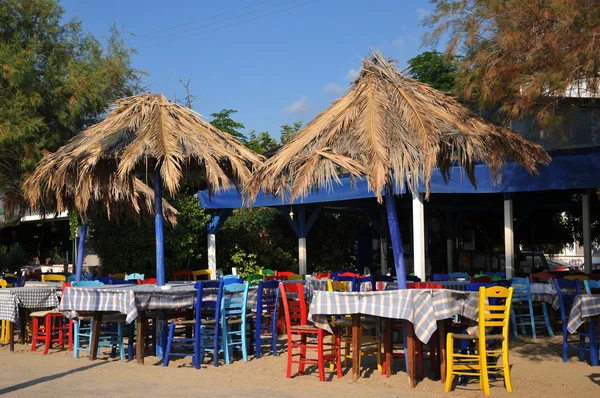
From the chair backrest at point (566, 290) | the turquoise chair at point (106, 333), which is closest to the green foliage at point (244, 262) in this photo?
the turquoise chair at point (106, 333)

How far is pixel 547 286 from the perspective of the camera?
1080 centimetres

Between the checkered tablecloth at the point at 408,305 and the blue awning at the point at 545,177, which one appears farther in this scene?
the blue awning at the point at 545,177

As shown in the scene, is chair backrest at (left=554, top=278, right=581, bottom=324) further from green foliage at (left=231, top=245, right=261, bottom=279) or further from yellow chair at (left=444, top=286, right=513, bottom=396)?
green foliage at (left=231, top=245, right=261, bottom=279)

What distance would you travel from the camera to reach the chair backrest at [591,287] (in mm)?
9039

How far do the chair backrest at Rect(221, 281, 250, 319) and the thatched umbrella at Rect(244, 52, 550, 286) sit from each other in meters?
1.26

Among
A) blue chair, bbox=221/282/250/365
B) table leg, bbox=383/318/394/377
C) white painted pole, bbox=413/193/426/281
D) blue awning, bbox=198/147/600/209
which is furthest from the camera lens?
white painted pole, bbox=413/193/426/281

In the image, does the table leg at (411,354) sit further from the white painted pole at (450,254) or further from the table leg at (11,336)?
the white painted pole at (450,254)

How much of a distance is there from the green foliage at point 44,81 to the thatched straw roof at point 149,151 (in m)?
3.15

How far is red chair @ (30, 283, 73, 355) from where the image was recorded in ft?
33.6

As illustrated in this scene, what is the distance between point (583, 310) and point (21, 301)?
7.48m

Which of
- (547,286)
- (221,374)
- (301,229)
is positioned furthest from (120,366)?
(301,229)

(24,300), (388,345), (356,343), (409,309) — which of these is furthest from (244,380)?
(24,300)

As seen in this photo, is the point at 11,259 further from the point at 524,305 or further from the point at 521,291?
the point at 521,291

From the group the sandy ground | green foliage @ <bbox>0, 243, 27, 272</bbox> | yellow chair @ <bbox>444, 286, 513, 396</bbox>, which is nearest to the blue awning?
the sandy ground
